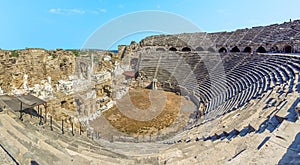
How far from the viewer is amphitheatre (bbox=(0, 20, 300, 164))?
173 inches

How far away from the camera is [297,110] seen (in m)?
5.30

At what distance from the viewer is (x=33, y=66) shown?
585 inches

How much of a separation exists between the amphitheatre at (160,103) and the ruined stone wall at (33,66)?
6 cm

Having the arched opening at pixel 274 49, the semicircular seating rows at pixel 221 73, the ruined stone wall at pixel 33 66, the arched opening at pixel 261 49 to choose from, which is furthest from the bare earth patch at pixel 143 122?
the arched opening at pixel 261 49

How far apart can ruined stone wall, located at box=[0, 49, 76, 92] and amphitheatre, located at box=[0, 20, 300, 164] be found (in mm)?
64

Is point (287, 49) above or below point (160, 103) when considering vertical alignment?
above

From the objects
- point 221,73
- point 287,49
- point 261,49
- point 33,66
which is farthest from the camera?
point 261,49

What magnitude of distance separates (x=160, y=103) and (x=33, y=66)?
8578 mm

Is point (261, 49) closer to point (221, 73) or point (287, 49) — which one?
point (287, 49)

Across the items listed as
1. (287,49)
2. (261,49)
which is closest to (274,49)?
(287,49)

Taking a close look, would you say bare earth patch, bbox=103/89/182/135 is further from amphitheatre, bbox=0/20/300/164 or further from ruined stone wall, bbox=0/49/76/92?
ruined stone wall, bbox=0/49/76/92

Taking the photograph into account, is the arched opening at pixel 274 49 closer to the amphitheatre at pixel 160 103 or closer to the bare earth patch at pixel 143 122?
the amphitheatre at pixel 160 103

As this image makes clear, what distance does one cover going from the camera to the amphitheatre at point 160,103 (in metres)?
4.39

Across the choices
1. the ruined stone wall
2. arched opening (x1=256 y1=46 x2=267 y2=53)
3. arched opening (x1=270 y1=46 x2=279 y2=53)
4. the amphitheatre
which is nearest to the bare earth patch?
the amphitheatre
